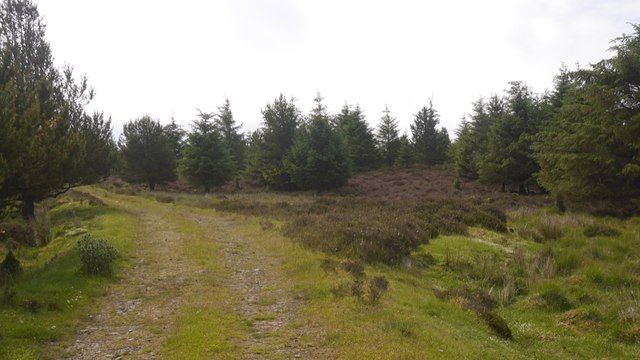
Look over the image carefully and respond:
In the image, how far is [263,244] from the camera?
1888 cm

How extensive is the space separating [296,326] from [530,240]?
1545cm

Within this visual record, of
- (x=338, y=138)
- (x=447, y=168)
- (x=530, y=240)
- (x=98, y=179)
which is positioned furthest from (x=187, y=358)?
(x=447, y=168)

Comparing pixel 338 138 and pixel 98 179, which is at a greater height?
pixel 338 138

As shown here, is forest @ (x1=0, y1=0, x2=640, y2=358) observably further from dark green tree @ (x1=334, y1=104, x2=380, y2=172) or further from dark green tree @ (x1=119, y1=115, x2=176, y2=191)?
dark green tree @ (x1=334, y1=104, x2=380, y2=172)

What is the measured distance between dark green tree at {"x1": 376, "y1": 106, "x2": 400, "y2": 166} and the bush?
1949 inches

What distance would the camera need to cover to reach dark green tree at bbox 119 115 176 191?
4812cm

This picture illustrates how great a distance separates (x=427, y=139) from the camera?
5556 centimetres

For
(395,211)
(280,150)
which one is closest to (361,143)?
(280,150)

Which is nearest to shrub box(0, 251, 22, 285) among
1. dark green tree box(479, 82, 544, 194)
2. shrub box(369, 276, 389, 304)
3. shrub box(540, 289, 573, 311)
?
shrub box(369, 276, 389, 304)

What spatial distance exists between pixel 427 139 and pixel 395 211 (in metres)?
32.1

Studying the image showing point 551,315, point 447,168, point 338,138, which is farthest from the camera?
point 447,168

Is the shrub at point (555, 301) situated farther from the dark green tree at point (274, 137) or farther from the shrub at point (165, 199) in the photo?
the dark green tree at point (274, 137)

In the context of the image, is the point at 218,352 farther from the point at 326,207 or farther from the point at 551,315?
the point at 326,207

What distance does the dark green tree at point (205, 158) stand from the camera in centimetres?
4475
